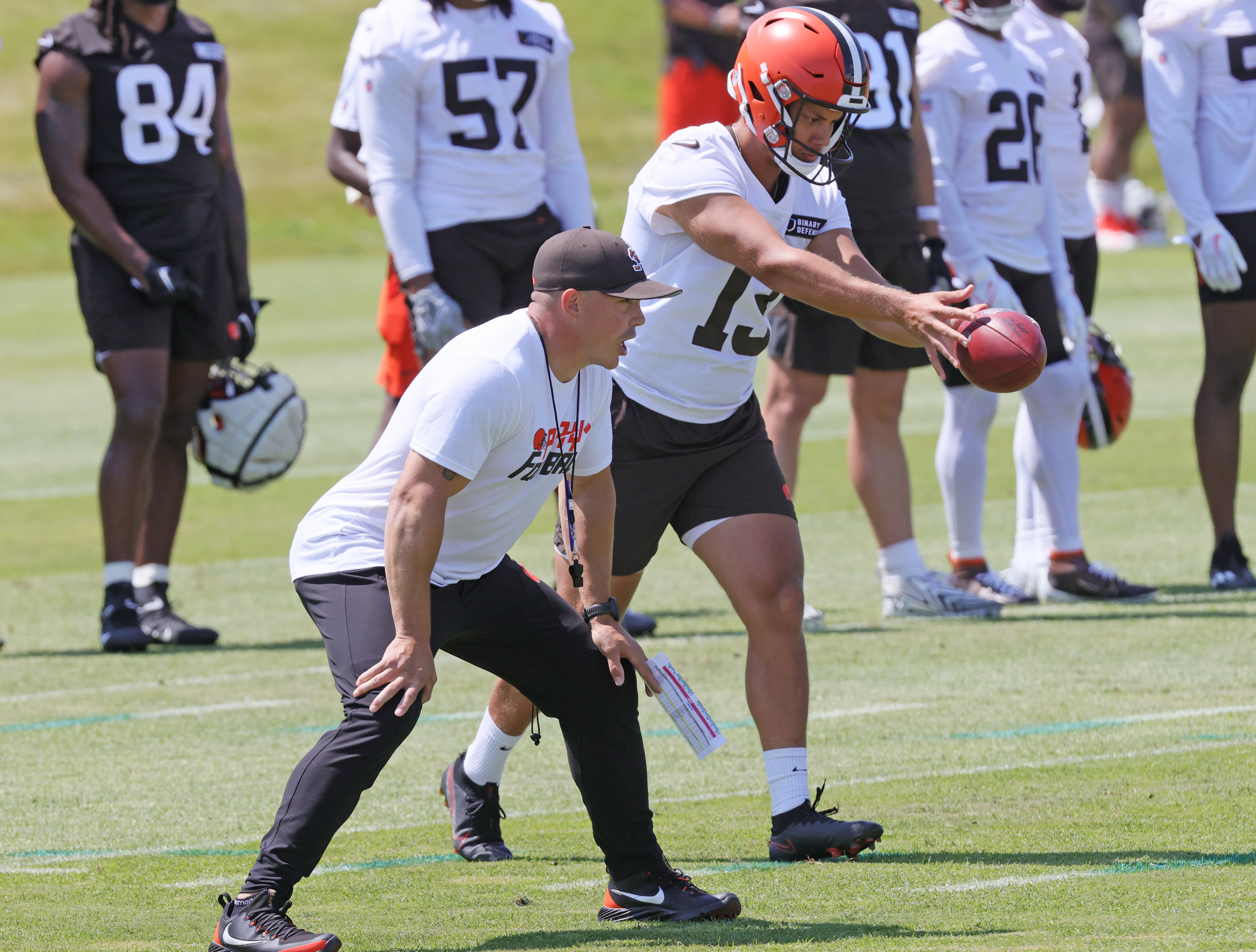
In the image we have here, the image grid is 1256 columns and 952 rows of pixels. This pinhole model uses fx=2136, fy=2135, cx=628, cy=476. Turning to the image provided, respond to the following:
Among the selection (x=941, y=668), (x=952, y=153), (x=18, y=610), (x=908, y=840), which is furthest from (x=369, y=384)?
(x=908, y=840)

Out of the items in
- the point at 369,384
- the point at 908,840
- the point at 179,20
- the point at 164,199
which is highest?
the point at 179,20

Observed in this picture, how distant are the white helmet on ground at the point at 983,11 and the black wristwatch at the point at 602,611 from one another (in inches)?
193

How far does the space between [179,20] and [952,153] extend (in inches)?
133

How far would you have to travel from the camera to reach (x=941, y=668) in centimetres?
791

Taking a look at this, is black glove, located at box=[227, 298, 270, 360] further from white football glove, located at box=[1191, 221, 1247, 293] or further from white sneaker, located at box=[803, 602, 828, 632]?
white football glove, located at box=[1191, 221, 1247, 293]

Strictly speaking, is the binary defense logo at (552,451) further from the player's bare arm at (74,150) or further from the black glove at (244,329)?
the black glove at (244,329)

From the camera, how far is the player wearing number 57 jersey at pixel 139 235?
8820 millimetres

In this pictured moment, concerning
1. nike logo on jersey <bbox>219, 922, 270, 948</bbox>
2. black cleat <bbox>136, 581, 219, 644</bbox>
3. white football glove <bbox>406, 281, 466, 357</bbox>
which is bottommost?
black cleat <bbox>136, 581, 219, 644</bbox>

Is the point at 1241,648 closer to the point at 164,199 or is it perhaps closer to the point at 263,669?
the point at 263,669

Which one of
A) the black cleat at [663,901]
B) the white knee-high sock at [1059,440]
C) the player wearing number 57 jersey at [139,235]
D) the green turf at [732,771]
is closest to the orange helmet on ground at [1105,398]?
the white knee-high sock at [1059,440]

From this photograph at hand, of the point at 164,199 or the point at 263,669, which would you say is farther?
the point at 164,199

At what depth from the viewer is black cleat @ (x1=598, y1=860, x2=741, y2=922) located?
4762 millimetres

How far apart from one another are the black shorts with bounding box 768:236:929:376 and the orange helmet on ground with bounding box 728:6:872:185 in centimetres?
282

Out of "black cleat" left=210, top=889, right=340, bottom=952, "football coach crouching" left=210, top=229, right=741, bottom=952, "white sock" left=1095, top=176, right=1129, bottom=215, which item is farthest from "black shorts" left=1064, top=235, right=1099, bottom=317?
"white sock" left=1095, top=176, right=1129, bottom=215
